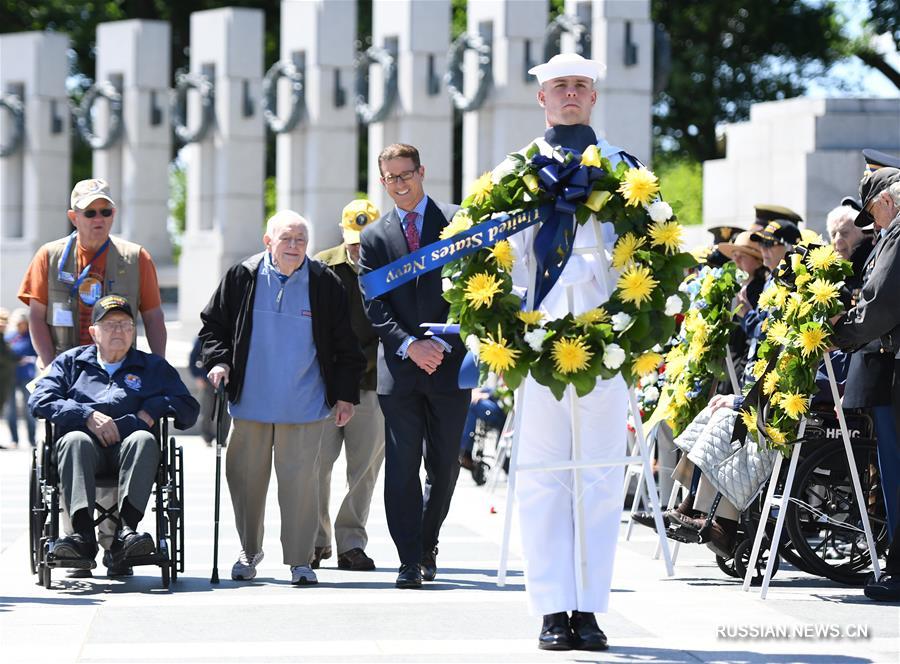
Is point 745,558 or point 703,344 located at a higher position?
point 703,344

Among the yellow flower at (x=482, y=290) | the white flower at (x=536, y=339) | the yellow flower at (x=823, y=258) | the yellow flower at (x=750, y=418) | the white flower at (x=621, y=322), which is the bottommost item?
the yellow flower at (x=750, y=418)

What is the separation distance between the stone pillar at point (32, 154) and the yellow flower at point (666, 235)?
28360 mm

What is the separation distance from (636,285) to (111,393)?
3.36 metres

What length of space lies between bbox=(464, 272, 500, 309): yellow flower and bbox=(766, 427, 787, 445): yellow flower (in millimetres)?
2074

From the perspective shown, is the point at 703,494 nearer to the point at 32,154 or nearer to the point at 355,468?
the point at 355,468

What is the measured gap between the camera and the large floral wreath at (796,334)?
820 cm

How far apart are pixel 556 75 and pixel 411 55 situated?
816 inches

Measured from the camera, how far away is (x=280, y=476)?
9.28 m

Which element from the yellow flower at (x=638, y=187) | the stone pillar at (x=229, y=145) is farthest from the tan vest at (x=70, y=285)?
the stone pillar at (x=229, y=145)

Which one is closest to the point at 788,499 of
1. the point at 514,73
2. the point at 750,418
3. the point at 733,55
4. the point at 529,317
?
the point at 750,418

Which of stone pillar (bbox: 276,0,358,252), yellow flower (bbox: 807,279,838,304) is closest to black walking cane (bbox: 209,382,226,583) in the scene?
yellow flower (bbox: 807,279,838,304)

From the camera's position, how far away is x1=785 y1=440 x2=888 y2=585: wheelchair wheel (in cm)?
876

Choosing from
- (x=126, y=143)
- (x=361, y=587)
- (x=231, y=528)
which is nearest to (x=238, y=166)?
(x=126, y=143)

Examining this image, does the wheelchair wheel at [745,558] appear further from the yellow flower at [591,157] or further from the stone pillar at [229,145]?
the stone pillar at [229,145]
